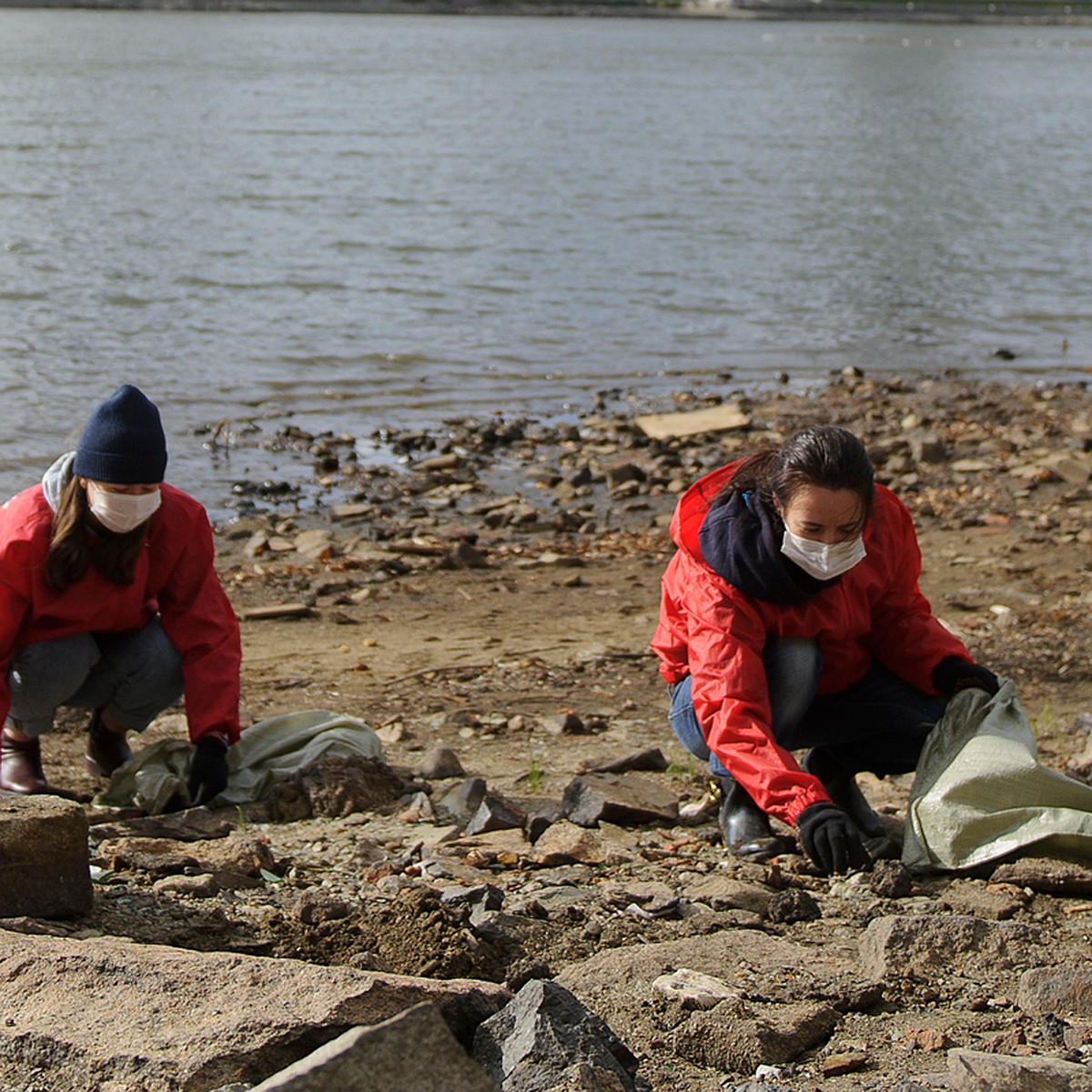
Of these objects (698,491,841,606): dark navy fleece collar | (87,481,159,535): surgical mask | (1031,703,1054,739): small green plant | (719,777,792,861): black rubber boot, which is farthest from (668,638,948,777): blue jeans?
(87,481,159,535): surgical mask

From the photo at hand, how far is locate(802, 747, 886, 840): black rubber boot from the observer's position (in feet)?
13.5

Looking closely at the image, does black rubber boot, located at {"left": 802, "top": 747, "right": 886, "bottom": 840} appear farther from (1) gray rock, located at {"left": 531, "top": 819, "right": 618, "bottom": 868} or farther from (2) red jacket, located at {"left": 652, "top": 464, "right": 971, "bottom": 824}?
(1) gray rock, located at {"left": 531, "top": 819, "right": 618, "bottom": 868}

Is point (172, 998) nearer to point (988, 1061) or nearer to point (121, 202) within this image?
point (988, 1061)

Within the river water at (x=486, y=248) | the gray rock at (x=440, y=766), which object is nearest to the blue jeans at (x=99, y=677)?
the gray rock at (x=440, y=766)

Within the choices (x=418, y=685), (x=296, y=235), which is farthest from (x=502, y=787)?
(x=296, y=235)

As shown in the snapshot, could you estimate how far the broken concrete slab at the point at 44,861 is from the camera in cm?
293

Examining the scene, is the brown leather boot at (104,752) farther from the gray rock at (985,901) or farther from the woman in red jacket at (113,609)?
the gray rock at (985,901)

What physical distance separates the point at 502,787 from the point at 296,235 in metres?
13.7

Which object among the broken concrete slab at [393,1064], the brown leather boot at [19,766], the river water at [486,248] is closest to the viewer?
the broken concrete slab at [393,1064]

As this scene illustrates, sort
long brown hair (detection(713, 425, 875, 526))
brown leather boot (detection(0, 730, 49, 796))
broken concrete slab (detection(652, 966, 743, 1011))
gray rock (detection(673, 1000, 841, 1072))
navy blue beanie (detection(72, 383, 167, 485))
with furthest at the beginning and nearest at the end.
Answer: brown leather boot (detection(0, 730, 49, 796)), navy blue beanie (detection(72, 383, 167, 485)), long brown hair (detection(713, 425, 875, 526)), broken concrete slab (detection(652, 966, 743, 1011)), gray rock (detection(673, 1000, 841, 1072))

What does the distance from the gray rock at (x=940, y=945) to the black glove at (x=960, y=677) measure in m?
0.95

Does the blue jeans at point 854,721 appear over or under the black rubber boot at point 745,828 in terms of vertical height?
over

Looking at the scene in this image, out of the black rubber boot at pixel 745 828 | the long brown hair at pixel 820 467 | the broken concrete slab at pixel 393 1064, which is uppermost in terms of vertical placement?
the long brown hair at pixel 820 467

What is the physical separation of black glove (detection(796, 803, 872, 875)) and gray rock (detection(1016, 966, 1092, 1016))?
2.15ft
